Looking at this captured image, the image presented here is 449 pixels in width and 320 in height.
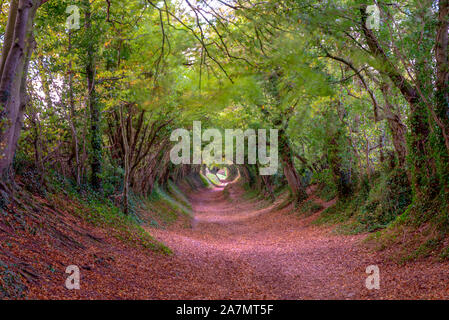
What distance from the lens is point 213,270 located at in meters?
9.02

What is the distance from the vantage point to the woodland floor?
585 cm

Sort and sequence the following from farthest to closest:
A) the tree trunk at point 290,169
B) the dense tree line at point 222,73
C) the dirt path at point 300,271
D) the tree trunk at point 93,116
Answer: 1. the tree trunk at point 290,169
2. the tree trunk at point 93,116
3. the dirt path at point 300,271
4. the dense tree line at point 222,73

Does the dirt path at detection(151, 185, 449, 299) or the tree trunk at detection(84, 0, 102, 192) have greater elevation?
the tree trunk at detection(84, 0, 102, 192)

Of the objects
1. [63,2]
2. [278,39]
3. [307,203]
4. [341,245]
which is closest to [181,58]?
[278,39]

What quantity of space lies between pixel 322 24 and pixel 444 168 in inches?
163

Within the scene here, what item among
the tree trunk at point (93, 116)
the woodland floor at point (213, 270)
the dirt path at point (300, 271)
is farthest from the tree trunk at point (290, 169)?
the tree trunk at point (93, 116)

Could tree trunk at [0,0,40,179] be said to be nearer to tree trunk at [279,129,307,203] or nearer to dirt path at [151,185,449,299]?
dirt path at [151,185,449,299]

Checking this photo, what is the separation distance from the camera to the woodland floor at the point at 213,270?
19.2ft

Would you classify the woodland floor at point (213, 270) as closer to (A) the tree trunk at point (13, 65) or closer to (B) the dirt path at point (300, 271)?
(B) the dirt path at point (300, 271)

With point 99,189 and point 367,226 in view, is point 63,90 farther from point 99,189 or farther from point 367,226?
point 367,226

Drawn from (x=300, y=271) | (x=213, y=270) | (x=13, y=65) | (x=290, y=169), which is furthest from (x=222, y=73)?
(x=290, y=169)

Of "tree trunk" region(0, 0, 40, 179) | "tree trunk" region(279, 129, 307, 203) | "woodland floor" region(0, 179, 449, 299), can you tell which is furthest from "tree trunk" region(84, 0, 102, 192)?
"tree trunk" region(279, 129, 307, 203)

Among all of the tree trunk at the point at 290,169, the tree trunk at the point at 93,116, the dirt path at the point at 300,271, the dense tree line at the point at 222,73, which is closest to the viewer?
the dense tree line at the point at 222,73
